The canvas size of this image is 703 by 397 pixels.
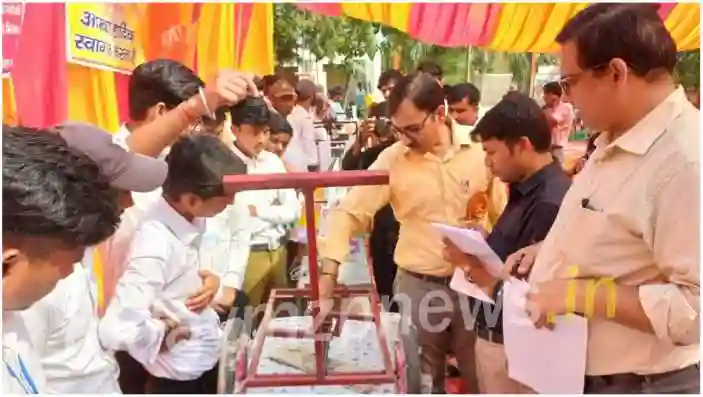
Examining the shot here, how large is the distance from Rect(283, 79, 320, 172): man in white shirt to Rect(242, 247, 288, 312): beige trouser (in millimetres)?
137

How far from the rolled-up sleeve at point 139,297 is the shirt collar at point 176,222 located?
0.02 m

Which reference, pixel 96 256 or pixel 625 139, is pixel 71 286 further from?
pixel 625 139

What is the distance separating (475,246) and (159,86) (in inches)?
18.5

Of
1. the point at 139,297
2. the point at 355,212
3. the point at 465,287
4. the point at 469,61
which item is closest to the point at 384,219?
the point at 355,212

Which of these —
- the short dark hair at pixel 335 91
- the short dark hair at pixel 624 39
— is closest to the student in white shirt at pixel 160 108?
the short dark hair at pixel 335 91

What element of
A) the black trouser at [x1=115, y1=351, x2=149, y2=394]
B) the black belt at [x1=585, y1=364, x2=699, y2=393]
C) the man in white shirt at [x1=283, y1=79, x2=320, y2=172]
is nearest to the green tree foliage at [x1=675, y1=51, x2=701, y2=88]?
the black belt at [x1=585, y1=364, x2=699, y2=393]

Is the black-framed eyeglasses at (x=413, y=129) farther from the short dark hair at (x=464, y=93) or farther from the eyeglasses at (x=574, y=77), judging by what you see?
the eyeglasses at (x=574, y=77)

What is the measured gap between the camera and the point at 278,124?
3.38 feet

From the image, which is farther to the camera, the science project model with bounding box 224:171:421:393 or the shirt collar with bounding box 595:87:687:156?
the science project model with bounding box 224:171:421:393

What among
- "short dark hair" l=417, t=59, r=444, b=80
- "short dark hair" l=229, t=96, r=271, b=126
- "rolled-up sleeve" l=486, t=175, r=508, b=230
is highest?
"short dark hair" l=417, t=59, r=444, b=80

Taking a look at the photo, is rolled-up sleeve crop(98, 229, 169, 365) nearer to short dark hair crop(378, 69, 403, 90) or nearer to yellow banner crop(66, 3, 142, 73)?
yellow banner crop(66, 3, 142, 73)

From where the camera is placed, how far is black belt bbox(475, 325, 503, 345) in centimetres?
102

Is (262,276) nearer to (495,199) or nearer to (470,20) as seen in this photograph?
(495,199)

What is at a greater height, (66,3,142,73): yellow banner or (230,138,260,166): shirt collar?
(66,3,142,73): yellow banner
